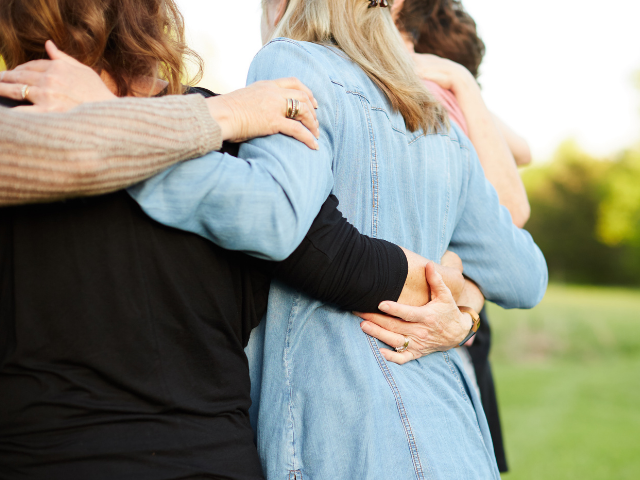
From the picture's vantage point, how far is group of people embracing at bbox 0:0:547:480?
1064 millimetres

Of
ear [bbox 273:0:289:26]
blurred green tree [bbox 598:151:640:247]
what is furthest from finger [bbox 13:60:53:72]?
blurred green tree [bbox 598:151:640:247]

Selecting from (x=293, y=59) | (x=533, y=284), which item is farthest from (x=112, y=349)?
(x=533, y=284)

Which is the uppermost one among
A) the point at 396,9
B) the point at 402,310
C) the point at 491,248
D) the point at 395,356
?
the point at 396,9

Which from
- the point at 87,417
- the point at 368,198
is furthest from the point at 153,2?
the point at 87,417

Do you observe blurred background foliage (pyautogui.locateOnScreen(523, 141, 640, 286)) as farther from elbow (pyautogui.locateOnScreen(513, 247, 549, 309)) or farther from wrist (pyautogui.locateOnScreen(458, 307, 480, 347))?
wrist (pyautogui.locateOnScreen(458, 307, 480, 347))

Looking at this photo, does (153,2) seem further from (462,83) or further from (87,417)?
(462,83)

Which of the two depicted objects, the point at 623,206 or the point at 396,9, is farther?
the point at 623,206

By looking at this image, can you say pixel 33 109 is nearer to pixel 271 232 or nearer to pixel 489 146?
pixel 271 232

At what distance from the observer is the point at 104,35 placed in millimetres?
1207

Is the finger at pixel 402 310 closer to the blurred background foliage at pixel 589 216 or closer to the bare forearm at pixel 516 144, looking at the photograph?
the bare forearm at pixel 516 144

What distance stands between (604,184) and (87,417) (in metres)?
46.0

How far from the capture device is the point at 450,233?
1.70 meters

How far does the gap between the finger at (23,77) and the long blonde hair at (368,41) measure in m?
0.72

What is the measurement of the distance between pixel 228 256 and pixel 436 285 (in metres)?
0.57
